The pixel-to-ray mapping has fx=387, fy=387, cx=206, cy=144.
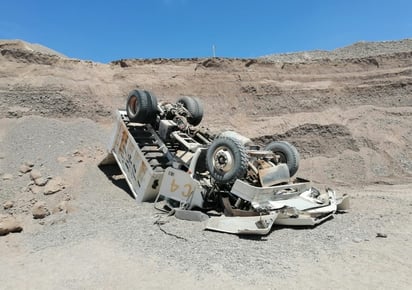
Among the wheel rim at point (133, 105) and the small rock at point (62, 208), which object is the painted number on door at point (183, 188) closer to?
the wheel rim at point (133, 105)

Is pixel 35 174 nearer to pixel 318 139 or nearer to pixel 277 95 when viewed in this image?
pixel 318 139

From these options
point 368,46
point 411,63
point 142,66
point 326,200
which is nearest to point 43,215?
point 326,200

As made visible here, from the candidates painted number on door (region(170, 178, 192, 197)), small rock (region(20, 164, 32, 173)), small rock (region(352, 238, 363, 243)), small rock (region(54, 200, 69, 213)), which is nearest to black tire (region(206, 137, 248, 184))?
painted number on door (region(170, 178, 192, 197))

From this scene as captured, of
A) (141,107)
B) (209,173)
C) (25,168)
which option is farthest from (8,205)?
(209,173)

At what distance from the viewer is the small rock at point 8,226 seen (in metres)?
7.87

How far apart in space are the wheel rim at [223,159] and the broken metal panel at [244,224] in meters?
1.00

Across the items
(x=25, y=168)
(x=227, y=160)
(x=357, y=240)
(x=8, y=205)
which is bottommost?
(x=357, y=240)

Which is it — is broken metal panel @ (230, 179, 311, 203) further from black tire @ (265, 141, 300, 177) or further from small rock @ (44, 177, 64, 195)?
small rock @ (44, 177, 64, 195)

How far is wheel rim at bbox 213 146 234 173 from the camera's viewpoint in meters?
7.38

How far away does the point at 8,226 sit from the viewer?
7.96 metres

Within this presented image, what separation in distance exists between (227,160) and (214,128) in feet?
32.9

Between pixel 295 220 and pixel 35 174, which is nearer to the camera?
pixel 295 220

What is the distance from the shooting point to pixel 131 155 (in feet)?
31.7

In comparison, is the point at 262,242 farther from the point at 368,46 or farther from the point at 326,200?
the point at 368,46
